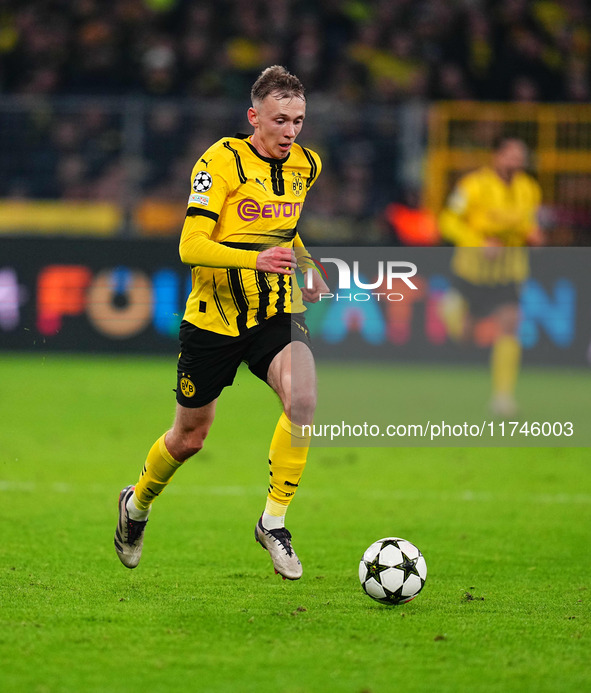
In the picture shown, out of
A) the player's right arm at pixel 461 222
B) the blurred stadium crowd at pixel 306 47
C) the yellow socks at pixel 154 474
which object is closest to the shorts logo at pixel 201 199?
the yellow socks at pixel 154 474

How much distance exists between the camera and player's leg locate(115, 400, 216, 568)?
198 inches

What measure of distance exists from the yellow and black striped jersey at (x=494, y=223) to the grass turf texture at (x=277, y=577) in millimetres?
1826

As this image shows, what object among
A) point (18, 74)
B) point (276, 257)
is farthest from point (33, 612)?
point (18, 74)

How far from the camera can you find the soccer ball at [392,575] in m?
4.54

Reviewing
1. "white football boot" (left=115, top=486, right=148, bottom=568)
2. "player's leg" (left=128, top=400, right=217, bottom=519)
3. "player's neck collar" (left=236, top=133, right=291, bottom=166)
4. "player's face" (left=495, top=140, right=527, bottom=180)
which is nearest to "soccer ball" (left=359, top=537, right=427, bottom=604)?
"player's leg" (left=128, top=400, right=217, bottom=519)

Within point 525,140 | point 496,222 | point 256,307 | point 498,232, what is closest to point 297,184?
point 256,307

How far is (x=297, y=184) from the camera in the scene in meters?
5.06

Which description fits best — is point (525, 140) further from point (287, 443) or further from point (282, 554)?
point (282, 554)

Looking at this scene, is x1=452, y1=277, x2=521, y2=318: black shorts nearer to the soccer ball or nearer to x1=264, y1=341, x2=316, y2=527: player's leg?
x1=264, y1=341, x2=316, y2=527: player's leg

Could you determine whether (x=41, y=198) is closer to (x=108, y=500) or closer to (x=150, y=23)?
(x=150, y=23)

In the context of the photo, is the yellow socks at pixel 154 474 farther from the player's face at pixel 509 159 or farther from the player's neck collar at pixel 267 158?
the player's face at pixel 509 159

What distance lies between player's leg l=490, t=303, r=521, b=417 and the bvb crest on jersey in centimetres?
576

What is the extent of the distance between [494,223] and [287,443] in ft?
19.5

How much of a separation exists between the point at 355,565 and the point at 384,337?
7.19m
